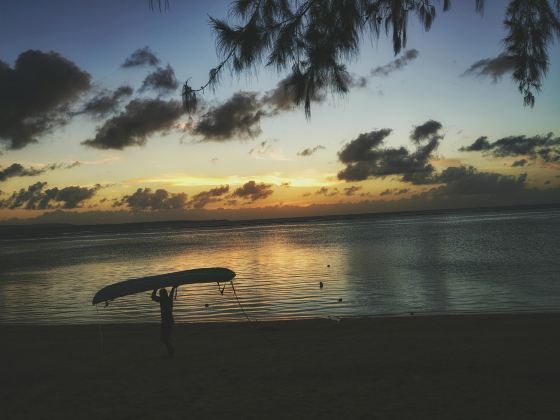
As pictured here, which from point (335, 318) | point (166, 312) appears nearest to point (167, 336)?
point (166, 312)

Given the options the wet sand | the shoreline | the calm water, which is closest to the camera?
the wet sand

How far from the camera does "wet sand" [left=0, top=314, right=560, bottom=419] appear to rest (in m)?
9.53

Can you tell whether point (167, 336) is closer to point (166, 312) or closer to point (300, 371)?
point (166, 312)

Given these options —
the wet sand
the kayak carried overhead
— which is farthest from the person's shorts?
the kayak carried overhead

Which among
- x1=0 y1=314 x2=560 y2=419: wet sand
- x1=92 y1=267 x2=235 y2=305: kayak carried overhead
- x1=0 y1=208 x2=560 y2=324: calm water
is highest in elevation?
x1=92 y1=267 x2=235 y2=305: kayak carried overhead

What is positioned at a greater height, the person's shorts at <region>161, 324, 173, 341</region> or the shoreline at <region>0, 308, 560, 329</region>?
the person's shorts at <region>161, 324, 173, 341</region>

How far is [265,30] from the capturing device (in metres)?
7.45

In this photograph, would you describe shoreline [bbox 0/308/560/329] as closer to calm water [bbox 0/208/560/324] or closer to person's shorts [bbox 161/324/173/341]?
calm water [bbox 0/208/560/324]

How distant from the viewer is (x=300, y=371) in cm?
1213

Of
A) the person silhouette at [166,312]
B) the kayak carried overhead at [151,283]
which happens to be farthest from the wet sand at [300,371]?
the kayak carried overhead at [151,283]

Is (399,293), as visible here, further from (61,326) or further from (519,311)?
(61,326)

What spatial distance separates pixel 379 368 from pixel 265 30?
27.3ft

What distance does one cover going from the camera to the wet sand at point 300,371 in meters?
9.53

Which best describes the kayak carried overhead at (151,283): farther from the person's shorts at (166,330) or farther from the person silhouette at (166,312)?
the person's shorts at (166,330)
